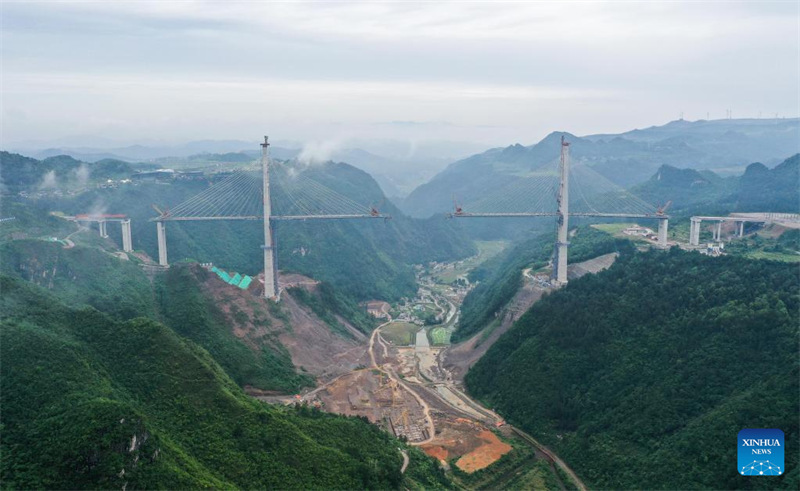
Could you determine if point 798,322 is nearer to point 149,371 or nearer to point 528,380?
point 528,380

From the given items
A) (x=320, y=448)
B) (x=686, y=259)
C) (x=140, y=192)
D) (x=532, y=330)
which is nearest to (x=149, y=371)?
(x=320, y=448)

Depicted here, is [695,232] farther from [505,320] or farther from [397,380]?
[397,380]

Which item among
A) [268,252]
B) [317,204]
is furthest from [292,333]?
[317,204]

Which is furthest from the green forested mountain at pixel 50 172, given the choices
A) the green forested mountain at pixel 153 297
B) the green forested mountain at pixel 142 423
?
the green forested mountain at pixel 142 423

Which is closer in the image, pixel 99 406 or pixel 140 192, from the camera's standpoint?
pixel 99 406

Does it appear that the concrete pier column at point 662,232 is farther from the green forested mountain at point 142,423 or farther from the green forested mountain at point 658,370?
the green forested mountain at point 142,423

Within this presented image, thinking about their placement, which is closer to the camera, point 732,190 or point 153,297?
point 153,297

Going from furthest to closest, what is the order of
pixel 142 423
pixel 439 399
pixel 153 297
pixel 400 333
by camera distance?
pixel 400 333, pixel 153 297, pixel 439 399, pixel 142 423
